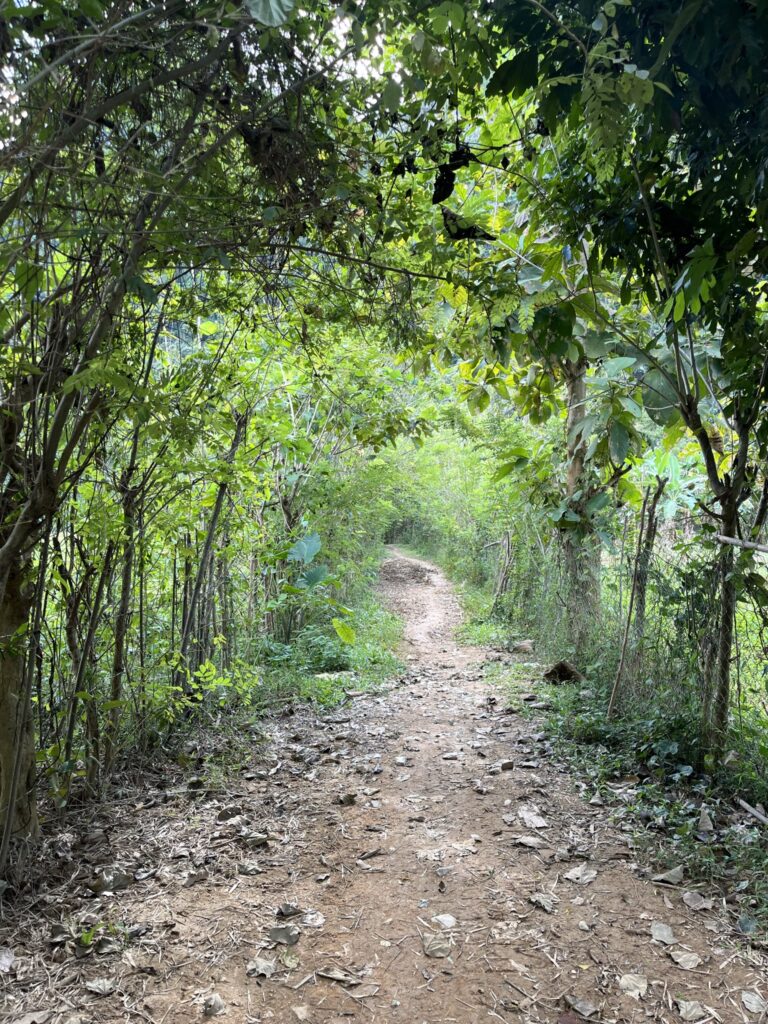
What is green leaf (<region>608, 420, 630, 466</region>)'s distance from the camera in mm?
3625

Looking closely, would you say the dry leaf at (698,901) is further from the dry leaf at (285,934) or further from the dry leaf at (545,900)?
the dry leaf at (285,934)

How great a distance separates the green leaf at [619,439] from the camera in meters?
3.62

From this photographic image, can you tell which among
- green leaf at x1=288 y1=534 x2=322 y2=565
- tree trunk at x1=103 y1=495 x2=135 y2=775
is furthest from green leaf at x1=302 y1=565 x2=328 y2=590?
tree trunk at x1=103 y1=495 x2=135 y2=775

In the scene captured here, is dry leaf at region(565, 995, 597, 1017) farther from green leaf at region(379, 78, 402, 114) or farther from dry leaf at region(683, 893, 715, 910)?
green leaf at region(379, 78, 402, 114)

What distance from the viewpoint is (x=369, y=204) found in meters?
2.43

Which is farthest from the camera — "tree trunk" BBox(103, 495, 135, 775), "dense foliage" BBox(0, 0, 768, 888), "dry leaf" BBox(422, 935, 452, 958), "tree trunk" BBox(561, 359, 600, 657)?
"tree trunk" BBox(561, 359, 600, 657)

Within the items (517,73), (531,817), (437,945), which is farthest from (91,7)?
(531,817)

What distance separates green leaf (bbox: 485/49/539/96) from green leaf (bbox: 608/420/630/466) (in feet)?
6.58

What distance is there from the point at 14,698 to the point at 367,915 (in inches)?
64.7

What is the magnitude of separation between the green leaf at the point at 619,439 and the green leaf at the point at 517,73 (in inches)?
78.9

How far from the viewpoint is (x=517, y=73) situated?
2.06 metres

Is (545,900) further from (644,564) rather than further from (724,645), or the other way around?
(644,564)

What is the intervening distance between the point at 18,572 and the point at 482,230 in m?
2.34

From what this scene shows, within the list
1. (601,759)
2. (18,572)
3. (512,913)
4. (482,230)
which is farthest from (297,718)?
(482,230)
